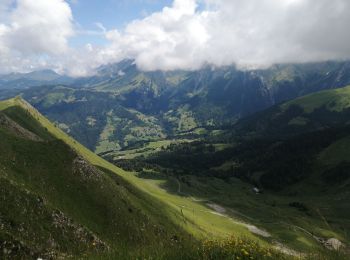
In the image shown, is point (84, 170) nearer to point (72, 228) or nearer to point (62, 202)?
point (62, 202)

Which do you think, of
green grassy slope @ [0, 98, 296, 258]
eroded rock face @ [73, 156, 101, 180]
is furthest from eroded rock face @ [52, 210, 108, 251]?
eroded rock face @ [73, 156, 101, 180]

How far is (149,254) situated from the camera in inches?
541

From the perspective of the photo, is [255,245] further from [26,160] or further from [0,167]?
[26,160]

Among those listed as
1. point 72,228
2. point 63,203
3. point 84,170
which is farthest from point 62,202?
point 84,170

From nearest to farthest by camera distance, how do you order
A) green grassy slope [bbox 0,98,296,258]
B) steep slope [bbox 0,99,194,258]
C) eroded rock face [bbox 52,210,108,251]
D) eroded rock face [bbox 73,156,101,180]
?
green grassy slope [bbox 0,98,296,258] → steep slope [bbox 0,99,194,258] → eroded rock face [bbox 52,210,108,251] → eroded rock face [bbox 73,156,101,180]

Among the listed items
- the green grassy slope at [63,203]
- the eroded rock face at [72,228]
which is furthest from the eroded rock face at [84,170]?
the eroded rock face at [72,228]

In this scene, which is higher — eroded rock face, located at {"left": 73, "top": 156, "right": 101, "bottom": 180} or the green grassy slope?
eroded rock face, located at {"left": 73, "top": 156, "right": 101, "bottom": 180}

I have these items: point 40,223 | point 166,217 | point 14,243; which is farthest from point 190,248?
point 166,217

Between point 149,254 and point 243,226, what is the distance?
127m

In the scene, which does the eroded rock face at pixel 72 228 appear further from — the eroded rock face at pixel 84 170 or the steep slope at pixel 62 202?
the eroded rock face at pixel 84 170

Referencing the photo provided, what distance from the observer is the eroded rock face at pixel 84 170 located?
69981 mm

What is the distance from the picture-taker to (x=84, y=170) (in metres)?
71.1

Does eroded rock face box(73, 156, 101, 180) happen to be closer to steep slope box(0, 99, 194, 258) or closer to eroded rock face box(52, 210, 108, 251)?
steep slope box(0, 99, 194, 258)

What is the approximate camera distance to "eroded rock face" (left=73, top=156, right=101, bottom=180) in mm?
69981
